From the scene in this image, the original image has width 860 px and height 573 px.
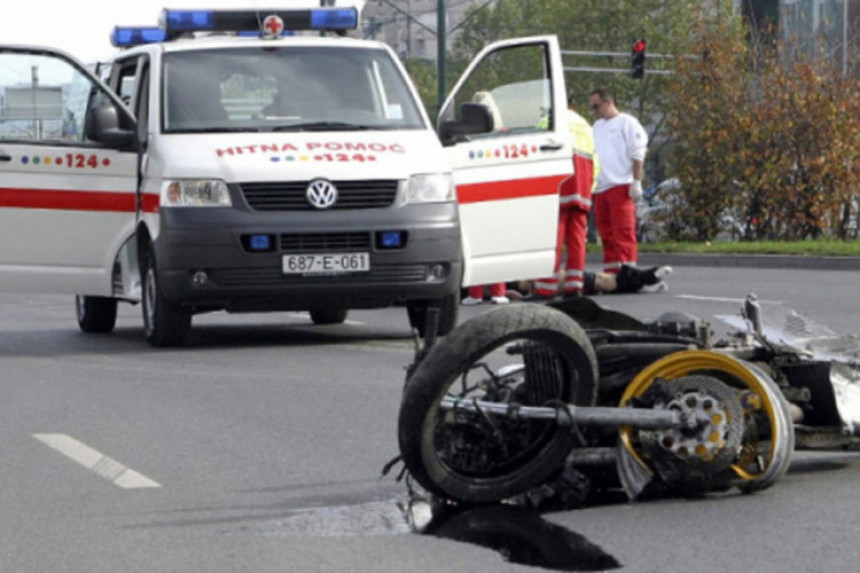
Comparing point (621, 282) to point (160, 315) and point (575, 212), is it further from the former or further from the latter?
point (160, 315)

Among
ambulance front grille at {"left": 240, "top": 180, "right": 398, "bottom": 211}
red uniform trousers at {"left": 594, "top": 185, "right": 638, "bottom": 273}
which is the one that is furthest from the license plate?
red uniform trousers at {"left": 594, "top": 185, "right": 638, "bottom": 273}

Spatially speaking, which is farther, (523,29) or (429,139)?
(523,29)

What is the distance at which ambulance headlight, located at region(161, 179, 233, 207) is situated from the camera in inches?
530

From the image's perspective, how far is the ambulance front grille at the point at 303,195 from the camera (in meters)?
13.5

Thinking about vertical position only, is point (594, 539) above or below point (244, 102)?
below

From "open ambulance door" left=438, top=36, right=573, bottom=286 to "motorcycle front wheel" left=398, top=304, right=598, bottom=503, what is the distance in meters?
7.43

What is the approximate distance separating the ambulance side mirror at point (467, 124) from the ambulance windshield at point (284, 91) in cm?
22

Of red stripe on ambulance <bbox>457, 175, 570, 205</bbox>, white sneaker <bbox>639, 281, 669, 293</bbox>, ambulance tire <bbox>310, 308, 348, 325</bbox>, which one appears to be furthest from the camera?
white sneaker <bbox>639, 281, 669, 293</bbox>

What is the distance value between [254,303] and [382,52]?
226 centimetres

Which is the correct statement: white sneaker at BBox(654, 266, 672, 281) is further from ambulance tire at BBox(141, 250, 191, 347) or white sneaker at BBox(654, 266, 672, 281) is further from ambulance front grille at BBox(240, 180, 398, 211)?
ambulance tire at BBox(141, 250, 191, 347)

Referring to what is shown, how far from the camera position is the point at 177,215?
13.5m

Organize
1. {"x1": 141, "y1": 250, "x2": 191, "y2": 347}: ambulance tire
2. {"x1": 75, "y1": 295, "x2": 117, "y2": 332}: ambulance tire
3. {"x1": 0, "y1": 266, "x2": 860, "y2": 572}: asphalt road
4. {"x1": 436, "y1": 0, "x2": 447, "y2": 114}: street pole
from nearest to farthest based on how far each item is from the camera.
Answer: {"x1": 0, "y1": 266, "x2": 860, "y2": 572}: asphalt road < {"x1": 141, "y1": 250, "x2": 191, "y2": 347}: ambulance tire < {"x1": 75, "y1": 295, "x2": 117, "y2": 332}: ambulance tire < {"x1": 436, "y1": 0, "x2": 447, "y2": 114}: street pole

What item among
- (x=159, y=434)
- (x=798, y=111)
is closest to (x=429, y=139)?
(x=159, y=434)

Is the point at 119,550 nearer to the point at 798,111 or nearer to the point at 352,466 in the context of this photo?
the point at 352,466
